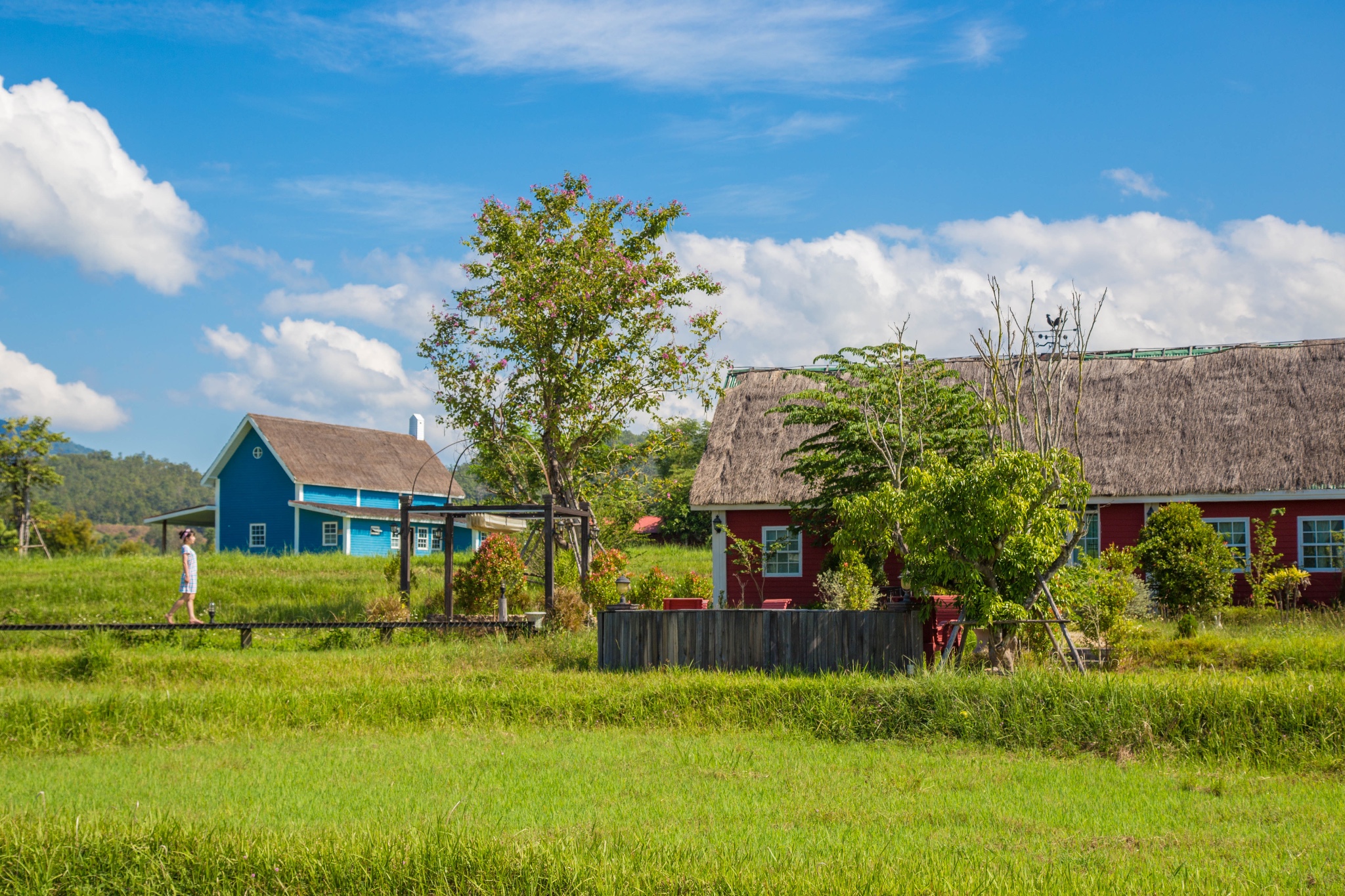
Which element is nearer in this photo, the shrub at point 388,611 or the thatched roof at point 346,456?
the shrub at point 388,611

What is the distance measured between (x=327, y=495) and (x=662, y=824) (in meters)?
35.9

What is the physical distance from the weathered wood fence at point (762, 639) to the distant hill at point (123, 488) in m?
110

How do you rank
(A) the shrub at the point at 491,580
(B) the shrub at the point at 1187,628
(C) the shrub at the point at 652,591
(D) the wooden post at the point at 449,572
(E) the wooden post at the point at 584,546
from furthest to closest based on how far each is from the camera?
(E) the wooden post at the point at 584,546 < (A) the shrub at the point at 491,580 < (D) the wooden post at the point at 449,572 < (C) the shrub at the point at 652,591 < (B) the shrub at the point at 1187,628

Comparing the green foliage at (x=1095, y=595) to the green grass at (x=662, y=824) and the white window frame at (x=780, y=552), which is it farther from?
the white window frame at (x=780, y=552)

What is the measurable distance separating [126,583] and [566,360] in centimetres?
1180

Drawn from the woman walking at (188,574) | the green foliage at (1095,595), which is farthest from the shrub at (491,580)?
the green foliage at (1095,595)

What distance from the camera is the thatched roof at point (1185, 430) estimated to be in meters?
21.0

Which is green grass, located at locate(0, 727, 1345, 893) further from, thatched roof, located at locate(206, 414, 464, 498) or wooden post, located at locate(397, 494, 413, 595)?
thatched roof, located at locate(206, 414, 464, 498)

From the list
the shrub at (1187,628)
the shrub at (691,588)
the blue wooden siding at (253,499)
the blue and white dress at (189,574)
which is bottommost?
the shrub at (1187,628)

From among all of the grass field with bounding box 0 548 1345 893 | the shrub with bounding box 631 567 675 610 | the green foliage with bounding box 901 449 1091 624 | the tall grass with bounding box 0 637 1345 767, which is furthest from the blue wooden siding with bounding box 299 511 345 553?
the green foliage with bounding box 901 449 1091 624

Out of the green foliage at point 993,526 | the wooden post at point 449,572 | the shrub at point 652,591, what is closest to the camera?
the green foliage at point 993,526

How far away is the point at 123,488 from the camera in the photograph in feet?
414

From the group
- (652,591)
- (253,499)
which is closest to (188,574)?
(652,591)

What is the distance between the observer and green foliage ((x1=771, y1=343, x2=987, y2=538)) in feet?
57.8
